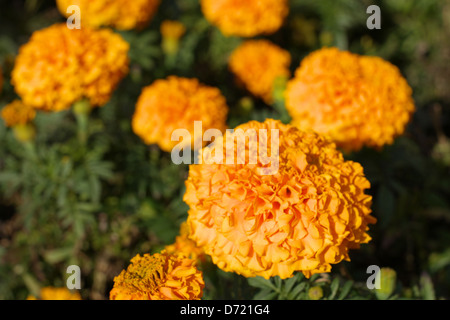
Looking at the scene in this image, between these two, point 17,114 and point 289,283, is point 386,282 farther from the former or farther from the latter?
point 17,114

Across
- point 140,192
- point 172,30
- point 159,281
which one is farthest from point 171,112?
point 159,281

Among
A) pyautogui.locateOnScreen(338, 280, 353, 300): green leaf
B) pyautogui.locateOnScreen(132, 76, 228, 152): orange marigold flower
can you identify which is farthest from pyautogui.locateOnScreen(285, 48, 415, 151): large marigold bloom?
pyautogui.locateOnScreen(338, 280, 353, 300): green leaf

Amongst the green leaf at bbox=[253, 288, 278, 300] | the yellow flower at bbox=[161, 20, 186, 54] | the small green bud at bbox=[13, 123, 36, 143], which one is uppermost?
the yellow flower at bbox=[161, 20, 186, 54]

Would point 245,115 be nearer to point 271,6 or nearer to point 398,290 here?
point 271,6

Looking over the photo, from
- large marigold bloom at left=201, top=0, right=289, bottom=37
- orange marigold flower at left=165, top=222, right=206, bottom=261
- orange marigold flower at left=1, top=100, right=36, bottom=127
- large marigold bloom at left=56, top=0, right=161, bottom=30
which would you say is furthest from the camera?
large marigold bloom at left=201, top=0, right=289, bottom=37

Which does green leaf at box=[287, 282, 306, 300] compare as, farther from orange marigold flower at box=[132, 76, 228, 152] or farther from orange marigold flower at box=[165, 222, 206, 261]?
orange marigold flower at box=[132, 76, 228, 152]
